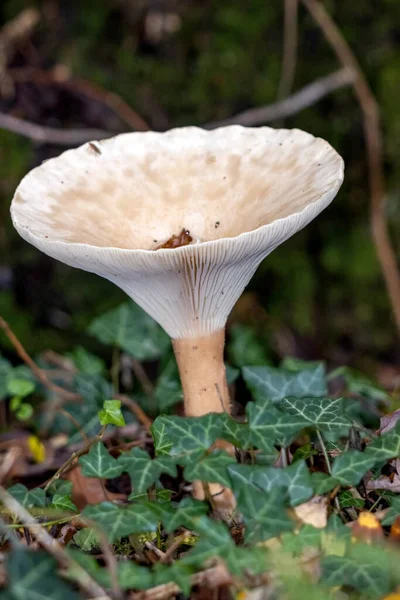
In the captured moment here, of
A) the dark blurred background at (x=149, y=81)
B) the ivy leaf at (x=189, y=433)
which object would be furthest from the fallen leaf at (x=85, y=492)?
the dark blurred background at (x=149, y=81)

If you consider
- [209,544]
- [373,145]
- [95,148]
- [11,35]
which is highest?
[11,35]

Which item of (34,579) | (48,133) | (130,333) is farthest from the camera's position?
(48,133)

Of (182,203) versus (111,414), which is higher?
(182,203)

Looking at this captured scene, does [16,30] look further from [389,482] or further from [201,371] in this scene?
[389,482]

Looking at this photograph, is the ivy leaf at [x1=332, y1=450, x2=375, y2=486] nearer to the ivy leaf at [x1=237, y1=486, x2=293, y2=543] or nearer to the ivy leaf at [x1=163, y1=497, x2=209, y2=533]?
the ivy leaf at [x1=237, y1=486, x2=293, y2=543]

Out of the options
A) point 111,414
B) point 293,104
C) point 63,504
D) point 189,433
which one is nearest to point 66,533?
point 63,504

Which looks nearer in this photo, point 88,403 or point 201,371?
point 201,371

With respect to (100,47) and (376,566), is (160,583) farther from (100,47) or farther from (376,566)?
(100,47)
